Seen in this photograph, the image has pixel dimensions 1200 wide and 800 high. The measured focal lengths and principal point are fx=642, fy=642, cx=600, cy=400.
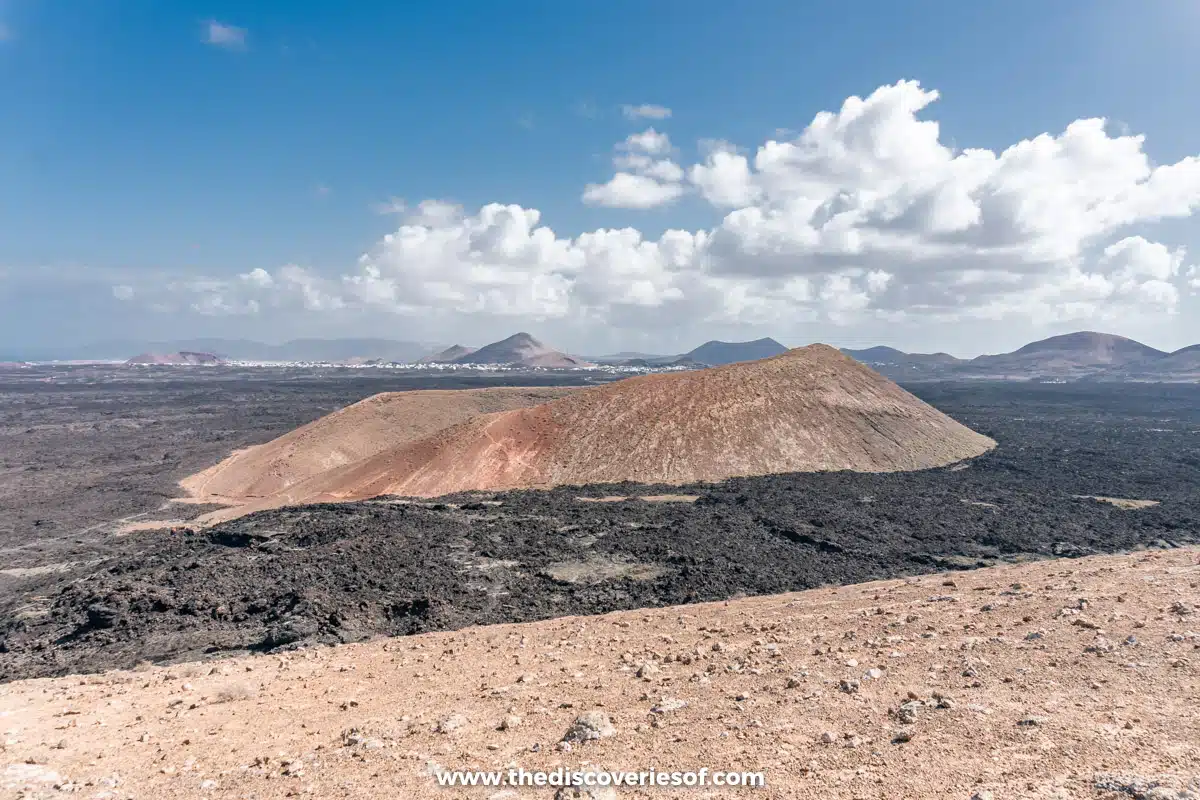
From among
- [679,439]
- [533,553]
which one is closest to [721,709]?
[533,553]

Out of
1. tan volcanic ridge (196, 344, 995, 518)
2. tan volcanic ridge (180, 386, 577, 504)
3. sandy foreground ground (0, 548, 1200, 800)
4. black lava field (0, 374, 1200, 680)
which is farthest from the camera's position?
tan volcanic ridge (180, 386, 577, 504)

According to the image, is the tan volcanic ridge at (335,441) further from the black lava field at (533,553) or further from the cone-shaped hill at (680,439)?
the black lava field at (533,553)

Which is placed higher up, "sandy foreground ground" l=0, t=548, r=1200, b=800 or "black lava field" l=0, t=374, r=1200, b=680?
"sandy foreground ground" l=0, t=548, r=1200, b=800

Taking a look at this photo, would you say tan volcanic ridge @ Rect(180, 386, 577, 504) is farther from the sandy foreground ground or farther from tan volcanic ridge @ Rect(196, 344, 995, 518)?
the sandy foreground ground

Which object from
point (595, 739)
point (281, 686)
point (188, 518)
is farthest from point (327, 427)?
point (595, 739)

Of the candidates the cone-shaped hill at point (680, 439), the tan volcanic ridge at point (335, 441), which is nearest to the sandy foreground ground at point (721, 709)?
the cone-shaped hill at point (680, 439)

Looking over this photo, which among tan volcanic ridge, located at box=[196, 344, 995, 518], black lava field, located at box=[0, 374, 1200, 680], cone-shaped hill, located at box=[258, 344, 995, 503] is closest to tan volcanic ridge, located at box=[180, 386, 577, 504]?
tan volcanic ridge, located at box=[196, 344, 995, 518]
